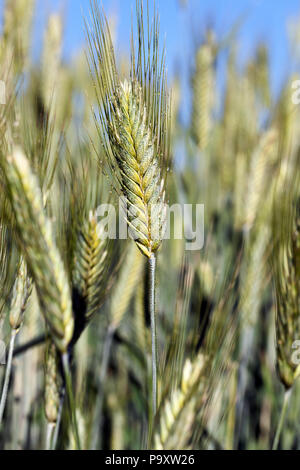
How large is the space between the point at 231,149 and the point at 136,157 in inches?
49.6

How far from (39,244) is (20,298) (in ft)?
0.53

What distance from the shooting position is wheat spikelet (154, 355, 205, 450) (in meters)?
0.50

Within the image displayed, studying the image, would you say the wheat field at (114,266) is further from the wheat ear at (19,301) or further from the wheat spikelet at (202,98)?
the wheat spikelet at (202,98)

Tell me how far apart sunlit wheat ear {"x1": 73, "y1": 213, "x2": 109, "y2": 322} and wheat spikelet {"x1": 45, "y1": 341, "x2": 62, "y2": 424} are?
8cm

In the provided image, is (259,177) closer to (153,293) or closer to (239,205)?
(239,205)

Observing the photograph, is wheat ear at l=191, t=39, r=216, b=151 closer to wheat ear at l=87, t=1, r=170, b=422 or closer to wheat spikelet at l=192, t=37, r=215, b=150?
wheat spikelet at l=192, t=37, r=215, b=150

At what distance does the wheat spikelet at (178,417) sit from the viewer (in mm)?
499

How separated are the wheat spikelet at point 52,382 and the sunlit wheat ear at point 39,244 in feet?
0.49

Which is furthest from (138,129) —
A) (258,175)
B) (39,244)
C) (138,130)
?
(258,175)

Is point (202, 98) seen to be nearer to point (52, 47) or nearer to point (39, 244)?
point (52, 47)

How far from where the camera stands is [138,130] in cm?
55
